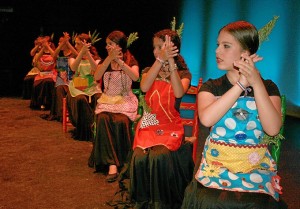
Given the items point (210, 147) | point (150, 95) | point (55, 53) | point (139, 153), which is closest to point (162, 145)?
point (139, 153)

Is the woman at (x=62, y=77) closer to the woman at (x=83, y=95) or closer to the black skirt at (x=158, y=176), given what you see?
the woman at (x=83, y=95)

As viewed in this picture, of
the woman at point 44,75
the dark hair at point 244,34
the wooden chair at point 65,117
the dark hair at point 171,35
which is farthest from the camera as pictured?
the woman at point 44,75

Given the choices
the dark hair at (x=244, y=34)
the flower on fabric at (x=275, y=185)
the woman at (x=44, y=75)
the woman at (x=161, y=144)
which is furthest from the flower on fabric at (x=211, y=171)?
the woman at (x=44, y=75)

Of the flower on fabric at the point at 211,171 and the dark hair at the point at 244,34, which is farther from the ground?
the dark hair at the point at 244,34

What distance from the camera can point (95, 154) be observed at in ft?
12.8

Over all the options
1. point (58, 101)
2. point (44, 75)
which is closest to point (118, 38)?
point (58, 101)

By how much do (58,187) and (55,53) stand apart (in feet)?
11.7

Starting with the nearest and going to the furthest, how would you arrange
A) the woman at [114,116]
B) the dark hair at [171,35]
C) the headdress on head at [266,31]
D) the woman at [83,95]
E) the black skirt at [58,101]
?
the headdress on head at [266,31]
the dark hair at [171,35]
the woman at [114,116]
the woman at [83,95]
the black skirt at [58,101]

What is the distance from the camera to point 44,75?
705cm

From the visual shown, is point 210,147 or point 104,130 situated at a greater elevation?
point 210,147

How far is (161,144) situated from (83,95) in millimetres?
2443

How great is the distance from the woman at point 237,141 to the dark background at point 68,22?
7.58 meters

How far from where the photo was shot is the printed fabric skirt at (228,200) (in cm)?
183

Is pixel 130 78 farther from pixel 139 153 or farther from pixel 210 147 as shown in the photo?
pixel 210 147
